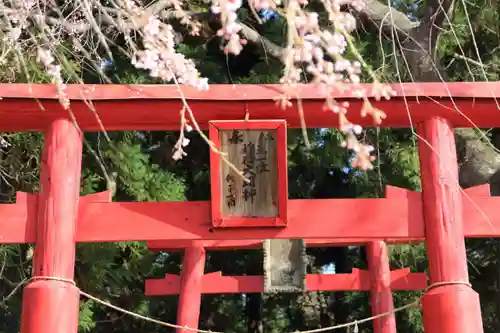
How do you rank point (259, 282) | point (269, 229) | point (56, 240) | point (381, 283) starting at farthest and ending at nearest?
1. point (259, 282)
2. point (381, 283)
3. point (269, 229)
4. point (56, 240)

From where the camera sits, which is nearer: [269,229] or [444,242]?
[444,242]

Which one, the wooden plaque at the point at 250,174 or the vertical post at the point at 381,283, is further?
the vertical post at the point at 381,283

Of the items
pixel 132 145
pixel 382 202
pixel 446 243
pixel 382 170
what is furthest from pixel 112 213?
pixel 382 170

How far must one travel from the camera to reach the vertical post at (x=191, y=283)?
5.95 metres

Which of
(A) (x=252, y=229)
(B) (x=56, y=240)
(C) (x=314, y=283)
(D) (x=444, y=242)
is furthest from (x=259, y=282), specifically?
(B) (x=56, y=240)

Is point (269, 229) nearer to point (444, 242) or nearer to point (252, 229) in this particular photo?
point (252, 229)

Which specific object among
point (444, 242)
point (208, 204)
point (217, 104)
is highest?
point (217, 104)

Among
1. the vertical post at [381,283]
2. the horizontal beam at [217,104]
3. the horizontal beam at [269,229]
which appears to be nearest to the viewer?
the horizontal beam at [217,104]

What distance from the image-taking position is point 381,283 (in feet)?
19.0

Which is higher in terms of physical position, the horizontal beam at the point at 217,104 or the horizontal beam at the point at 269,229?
the horizontal beam at the point at 217,104

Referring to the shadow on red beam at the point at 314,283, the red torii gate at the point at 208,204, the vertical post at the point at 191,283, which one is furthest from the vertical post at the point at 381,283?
the red torii gate at the point at 208,204

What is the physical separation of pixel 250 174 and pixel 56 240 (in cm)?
97

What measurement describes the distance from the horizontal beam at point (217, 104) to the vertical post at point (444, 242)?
5.7 inches

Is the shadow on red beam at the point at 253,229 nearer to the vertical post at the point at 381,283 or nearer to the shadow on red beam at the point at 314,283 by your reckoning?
the vertical post at the point at 381,283
